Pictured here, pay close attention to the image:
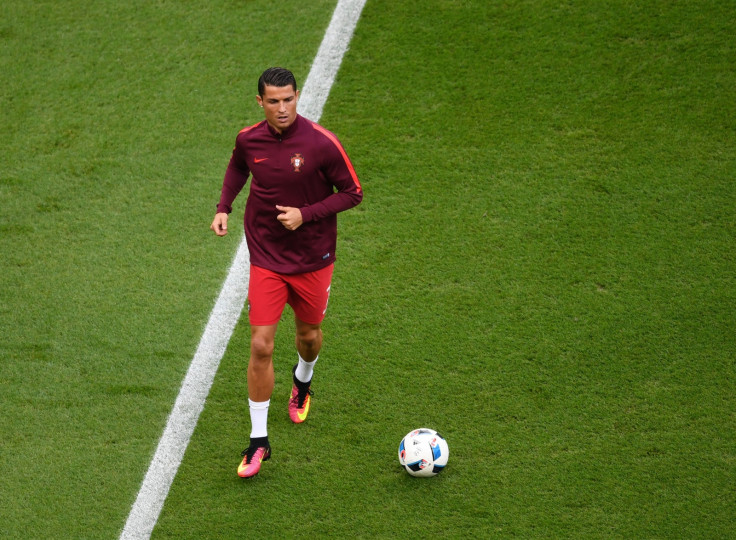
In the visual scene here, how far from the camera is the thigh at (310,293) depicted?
4402mm

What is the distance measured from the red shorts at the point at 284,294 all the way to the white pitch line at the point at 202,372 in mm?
962

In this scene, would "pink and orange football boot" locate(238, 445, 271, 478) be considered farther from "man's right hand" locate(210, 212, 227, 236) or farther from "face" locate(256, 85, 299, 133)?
"face" locate(256, 85, 299, 133)

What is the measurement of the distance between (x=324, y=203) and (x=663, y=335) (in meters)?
2.45

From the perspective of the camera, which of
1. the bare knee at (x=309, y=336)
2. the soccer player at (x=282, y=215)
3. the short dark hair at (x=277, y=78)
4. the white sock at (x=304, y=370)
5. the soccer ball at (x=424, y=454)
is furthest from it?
the white sock at (x=304, y=370)

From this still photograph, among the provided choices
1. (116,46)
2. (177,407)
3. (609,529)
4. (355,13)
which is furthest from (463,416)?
(116,46)

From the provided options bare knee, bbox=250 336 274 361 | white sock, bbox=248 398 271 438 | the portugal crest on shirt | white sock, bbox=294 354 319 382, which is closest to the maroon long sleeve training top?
the portugal crest on shirt

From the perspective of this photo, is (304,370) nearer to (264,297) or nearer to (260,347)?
(260,347)

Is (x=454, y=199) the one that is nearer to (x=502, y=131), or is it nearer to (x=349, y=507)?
(x=502, y=131)

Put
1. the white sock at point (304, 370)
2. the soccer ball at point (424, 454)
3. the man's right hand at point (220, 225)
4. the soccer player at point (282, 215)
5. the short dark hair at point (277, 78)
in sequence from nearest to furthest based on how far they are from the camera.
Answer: the short dark hair at point (277, 78) < the soccer player at point (282, 215) < the man's right hand at point (220, 225) < the soccer ball at point (424, 454) < the white sock at point (304, 370)

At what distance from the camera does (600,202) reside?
19.3ft

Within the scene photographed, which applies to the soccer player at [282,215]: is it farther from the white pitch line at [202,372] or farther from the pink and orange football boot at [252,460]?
the white pitch line at [202,372]

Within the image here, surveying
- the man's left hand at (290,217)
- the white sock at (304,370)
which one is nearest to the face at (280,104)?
the man's left hand at (290,217)

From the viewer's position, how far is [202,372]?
516 centimetres

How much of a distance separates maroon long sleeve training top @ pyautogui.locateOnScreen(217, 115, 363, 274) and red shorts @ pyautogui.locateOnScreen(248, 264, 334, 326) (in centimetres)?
6
